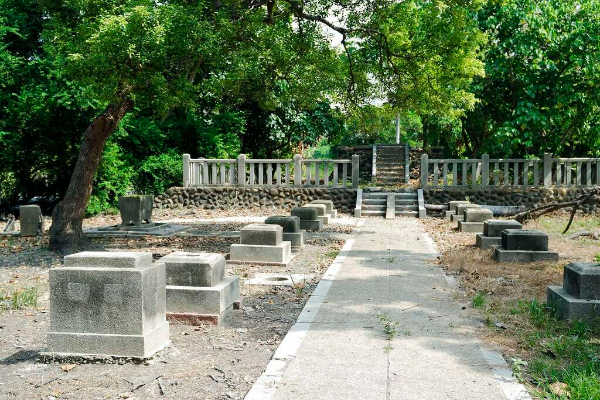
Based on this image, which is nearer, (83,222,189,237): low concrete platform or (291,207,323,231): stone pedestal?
(83,222,189,237): low concrete platform

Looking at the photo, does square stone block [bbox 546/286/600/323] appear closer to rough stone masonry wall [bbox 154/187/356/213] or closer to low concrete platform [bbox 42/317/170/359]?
low concrete platform [bbox 42/317/170/359]

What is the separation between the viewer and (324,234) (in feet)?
48.5

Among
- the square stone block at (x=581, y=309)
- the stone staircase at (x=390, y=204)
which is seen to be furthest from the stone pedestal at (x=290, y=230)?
the stone staircase at (x=390, y=204)

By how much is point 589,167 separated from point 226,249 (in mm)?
14356

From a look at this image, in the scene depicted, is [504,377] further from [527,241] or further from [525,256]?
[527,241]

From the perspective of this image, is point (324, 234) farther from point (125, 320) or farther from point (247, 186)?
point (125, 320)

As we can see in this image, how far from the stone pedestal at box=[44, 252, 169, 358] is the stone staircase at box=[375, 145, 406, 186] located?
23.7 meters

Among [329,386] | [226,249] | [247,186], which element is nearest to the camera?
[329,386]

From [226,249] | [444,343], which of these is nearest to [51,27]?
[226,249]

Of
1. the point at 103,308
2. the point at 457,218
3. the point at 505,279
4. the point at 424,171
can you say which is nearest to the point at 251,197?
the point at 424,171

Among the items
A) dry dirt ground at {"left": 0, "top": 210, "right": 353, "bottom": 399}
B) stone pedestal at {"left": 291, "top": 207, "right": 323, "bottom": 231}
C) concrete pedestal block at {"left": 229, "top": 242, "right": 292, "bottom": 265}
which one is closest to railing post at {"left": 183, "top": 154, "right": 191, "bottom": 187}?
stone pedestal at {"left": 291, "top": 207, "right": 323, "bottom": 231}

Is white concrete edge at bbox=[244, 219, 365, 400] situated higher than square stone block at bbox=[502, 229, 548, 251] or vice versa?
square stone block at bbox=[502, 229, 548, 251]

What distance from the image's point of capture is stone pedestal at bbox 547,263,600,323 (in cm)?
614

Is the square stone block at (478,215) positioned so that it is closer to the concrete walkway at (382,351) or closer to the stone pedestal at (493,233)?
the stone pedestal at (493,233)
